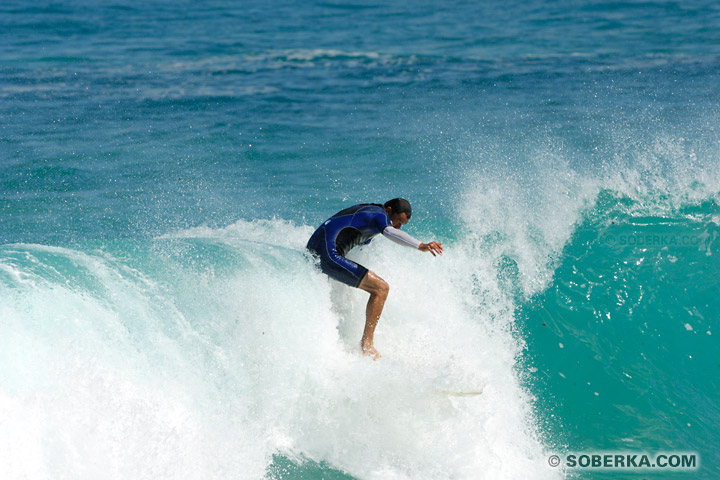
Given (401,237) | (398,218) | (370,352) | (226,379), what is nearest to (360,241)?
(398,218)

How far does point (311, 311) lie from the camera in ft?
21.0

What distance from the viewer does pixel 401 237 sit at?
5918mm

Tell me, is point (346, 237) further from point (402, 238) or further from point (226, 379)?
point (226, 379)

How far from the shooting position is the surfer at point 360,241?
6.12 metres

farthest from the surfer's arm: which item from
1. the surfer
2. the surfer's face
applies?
the surfer's face

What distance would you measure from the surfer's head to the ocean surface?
2.70 feet

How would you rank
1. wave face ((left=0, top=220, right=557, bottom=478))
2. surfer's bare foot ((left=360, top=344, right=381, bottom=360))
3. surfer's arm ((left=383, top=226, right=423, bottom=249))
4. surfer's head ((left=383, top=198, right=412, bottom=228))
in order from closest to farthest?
1. wave face ((left=0, top=220, right=557, bottom=478))
2. surfer's arm ((left=383, top=226, right=423, bottom=249))
3. surfer's bare foot ((left=360, top=344, right=381, bottom=360))
4. surfer's head ((left=383, top=198, right=412, bottom=228))

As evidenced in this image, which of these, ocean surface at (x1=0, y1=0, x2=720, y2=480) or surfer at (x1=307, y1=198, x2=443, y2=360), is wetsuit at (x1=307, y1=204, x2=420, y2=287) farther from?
ocean surface at (x1=0, y1=0, x2=720, y2=480)

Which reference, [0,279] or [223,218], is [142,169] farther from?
[0,279]

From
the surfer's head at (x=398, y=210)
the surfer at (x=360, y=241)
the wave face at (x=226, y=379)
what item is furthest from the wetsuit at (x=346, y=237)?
the wave face at (x=226, y=379)

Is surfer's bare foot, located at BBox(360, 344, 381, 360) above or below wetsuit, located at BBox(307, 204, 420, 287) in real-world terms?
below

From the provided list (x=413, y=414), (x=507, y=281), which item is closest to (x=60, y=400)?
(x=413, y=414)

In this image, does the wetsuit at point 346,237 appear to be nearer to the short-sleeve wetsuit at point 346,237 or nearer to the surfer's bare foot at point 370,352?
the short-sleeve wetsuit at point 346,237

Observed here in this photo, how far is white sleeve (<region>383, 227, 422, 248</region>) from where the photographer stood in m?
5.86
